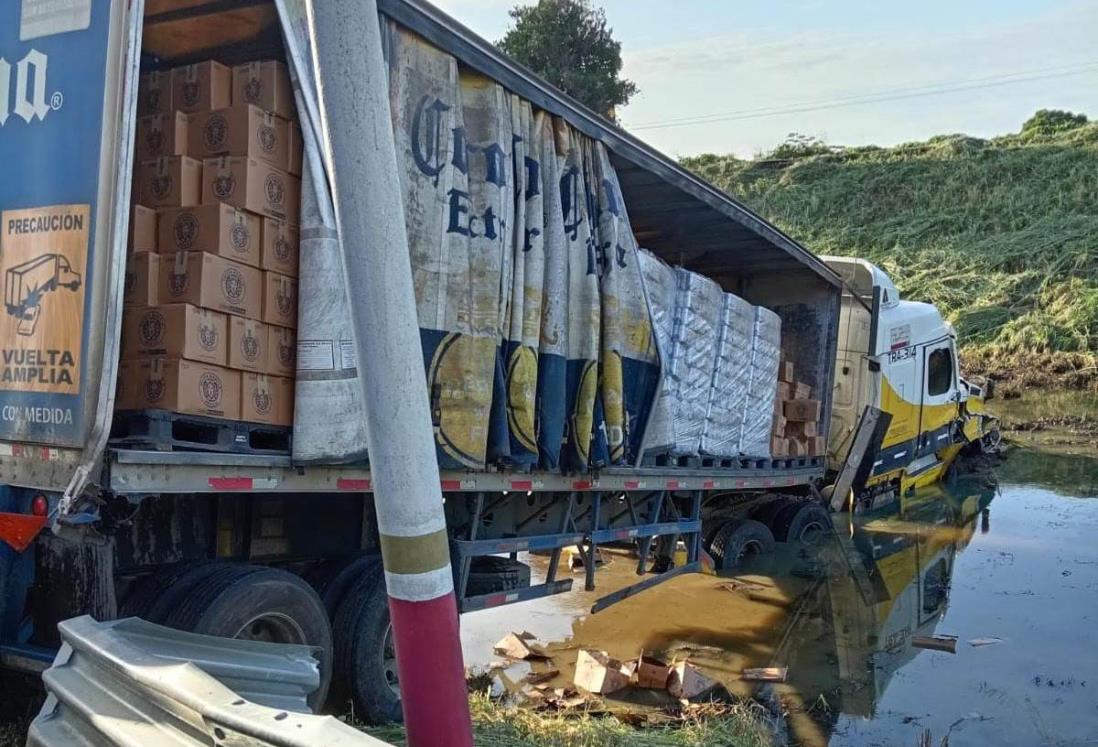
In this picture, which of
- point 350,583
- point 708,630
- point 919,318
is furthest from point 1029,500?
point 350,583

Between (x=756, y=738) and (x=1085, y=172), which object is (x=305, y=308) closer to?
(x=756, y=738)

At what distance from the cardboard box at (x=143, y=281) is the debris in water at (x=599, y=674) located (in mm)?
3700

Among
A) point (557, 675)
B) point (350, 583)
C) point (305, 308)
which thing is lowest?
point (557, 675)

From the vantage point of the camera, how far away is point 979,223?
32.1 m

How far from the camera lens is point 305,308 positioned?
4.58 meters

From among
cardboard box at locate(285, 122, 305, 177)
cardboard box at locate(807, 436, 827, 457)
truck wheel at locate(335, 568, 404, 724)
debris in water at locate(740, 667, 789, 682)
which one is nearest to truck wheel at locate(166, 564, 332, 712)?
truck wheel at locate(335, 568, 404, 724)

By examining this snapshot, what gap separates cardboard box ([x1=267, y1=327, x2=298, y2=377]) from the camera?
14.8 feet

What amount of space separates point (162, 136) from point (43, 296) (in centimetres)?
92

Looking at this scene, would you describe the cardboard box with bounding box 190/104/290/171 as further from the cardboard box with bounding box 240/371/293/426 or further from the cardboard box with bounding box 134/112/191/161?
the cardboard box with bounding box 240/371/293/426

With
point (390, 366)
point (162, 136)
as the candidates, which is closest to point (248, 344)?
point (162, 136)

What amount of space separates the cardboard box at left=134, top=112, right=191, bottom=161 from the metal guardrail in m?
2.12

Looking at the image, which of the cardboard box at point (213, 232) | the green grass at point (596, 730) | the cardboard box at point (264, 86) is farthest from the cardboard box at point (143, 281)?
the green grass at point (596, 730)

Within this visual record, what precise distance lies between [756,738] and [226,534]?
3.00 m

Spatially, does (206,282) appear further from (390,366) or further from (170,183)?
(390,366)
